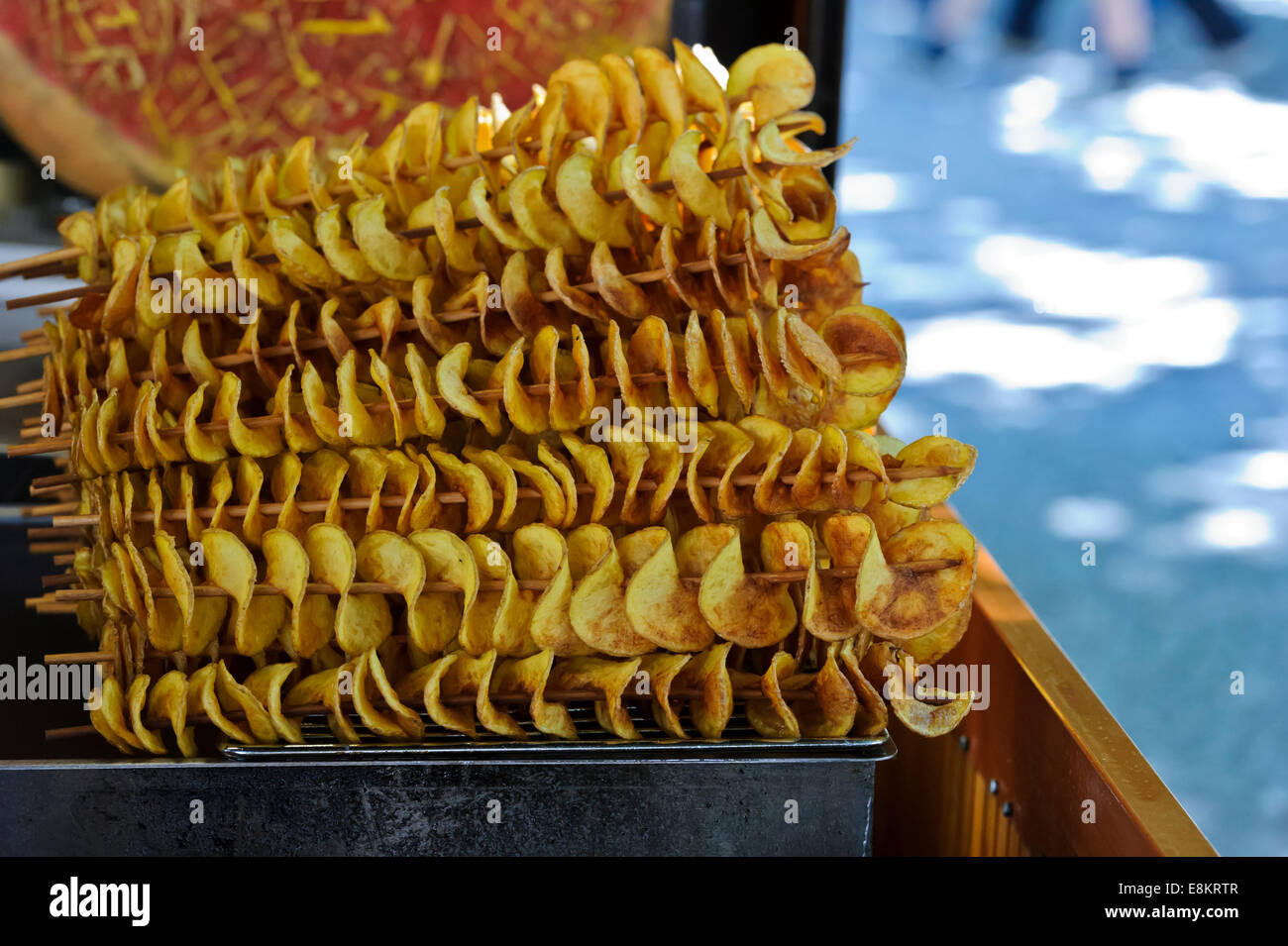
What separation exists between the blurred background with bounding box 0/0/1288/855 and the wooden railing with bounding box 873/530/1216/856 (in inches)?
47.7

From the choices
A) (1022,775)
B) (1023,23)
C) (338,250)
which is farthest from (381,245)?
(1023,23)

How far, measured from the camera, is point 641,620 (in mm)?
538

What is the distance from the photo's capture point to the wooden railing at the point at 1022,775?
1.83 feet

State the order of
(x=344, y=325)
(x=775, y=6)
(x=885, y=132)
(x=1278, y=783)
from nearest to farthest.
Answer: (x=344, y=325)
(x=775, y=6)
(x=885, y=132)
(x=1278, y=783)

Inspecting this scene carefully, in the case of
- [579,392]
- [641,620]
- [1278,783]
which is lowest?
[1278,783]

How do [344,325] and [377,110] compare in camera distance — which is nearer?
[344,325]

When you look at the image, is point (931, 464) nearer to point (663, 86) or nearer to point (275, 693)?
point (663, 86)

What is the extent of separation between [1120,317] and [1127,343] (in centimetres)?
7

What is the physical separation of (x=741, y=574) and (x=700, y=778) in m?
0.11

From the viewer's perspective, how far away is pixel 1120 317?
85.2 inches

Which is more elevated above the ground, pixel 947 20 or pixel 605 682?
pixel 947 20
